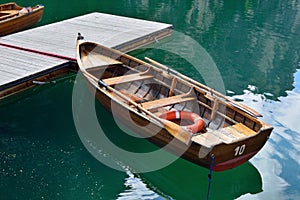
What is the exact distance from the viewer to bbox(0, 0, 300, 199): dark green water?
6.79m

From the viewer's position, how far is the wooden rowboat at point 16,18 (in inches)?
479

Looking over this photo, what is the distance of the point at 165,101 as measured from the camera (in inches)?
306

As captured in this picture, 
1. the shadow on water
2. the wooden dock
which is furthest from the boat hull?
the wooden dock

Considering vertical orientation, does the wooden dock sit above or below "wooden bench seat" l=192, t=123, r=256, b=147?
below

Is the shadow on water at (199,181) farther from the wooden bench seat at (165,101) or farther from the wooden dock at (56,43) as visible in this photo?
the wooden dock at (56,43)

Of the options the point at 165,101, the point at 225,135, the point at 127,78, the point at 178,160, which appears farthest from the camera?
the point at 127,78

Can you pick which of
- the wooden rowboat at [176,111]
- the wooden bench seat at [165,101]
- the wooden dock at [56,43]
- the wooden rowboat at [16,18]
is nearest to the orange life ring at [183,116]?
the wooden rowboat at [176,111]

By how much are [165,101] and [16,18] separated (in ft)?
22.5

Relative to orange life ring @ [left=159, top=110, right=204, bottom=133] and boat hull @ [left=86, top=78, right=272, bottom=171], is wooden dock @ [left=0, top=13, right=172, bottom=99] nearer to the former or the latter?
boat hull @ [left=86, top=78, right=272, bottom=171]

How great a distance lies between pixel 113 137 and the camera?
8102 millimetres

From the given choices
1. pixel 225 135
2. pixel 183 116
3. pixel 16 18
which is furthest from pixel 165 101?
pixel 16 18

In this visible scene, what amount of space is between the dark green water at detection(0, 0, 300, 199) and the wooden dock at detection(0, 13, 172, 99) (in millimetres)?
574

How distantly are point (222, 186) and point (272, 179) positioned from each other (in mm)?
979

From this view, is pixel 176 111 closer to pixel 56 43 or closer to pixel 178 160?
pixel 178 160
